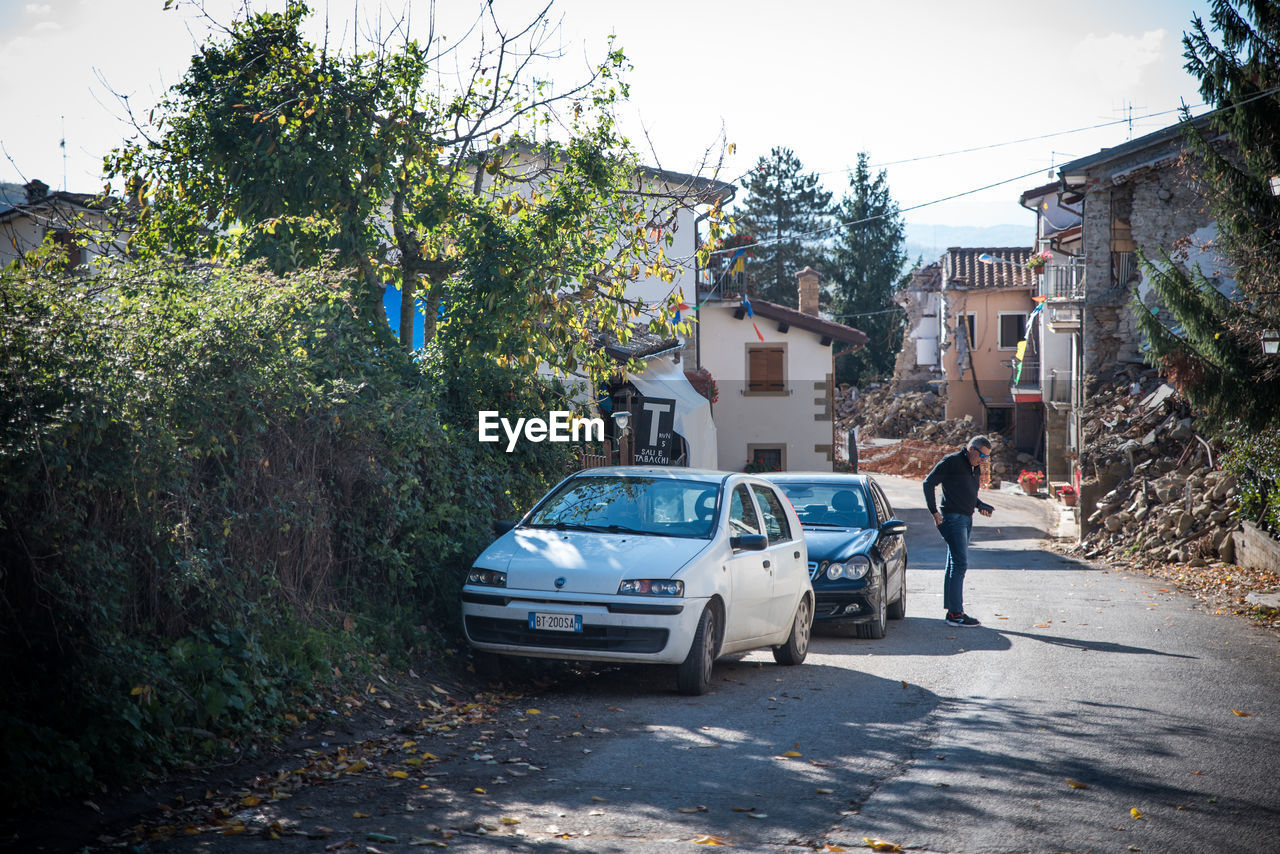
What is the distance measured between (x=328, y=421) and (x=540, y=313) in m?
3.98

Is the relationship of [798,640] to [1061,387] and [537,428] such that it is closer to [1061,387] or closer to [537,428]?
[537,428]

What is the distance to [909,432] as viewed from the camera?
59.2 metres

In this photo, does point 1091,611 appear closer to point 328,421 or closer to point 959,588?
point 959,588

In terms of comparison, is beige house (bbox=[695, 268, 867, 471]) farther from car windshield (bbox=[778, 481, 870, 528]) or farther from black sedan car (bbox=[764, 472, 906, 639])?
car windshield (bbox=[778, 481, 870, 528])

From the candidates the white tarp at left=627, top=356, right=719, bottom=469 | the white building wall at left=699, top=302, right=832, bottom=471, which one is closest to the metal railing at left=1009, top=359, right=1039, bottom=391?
the white building wall at left=699, top=302, right=832, bottom=471

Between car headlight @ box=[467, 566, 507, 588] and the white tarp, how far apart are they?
13.3 metres

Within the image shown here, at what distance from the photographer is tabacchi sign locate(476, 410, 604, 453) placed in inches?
439

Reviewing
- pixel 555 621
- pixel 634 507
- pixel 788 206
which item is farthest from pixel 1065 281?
pixel 788 206

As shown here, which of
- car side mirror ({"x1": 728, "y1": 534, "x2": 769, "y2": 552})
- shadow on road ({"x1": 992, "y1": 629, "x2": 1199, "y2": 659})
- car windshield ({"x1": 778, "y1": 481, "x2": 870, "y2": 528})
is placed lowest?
shadow on road ({"x1": 992, "y1": 629, "x2": 1199, "y2": 659})

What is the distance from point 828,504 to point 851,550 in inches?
52.5

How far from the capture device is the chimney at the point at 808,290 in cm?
4434

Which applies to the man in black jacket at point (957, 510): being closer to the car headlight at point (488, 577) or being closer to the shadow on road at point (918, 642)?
the shadow on road at point (918, 642)

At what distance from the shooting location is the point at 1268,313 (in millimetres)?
15703

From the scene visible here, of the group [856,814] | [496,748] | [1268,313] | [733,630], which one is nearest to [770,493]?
[733,630]
